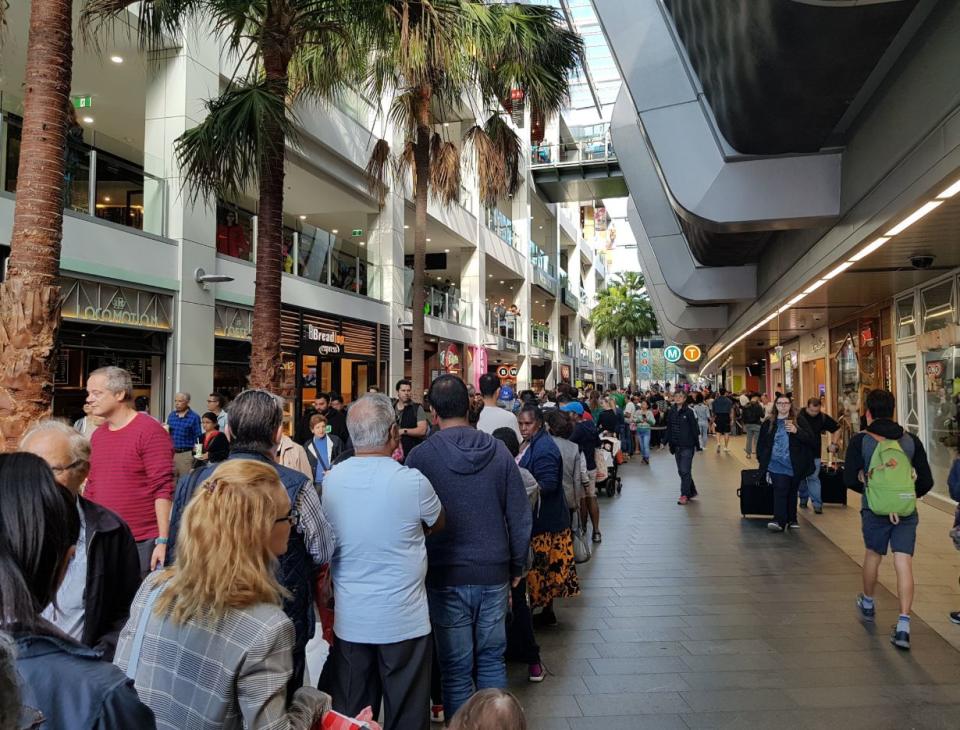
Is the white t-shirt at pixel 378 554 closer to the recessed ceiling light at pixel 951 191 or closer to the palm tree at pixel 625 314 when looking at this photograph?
the recessed ceiling light at pixel 951 191

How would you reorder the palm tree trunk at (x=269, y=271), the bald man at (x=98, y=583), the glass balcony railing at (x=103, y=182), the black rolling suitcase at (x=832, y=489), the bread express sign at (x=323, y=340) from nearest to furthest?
1. the bald man at (x=98, y=583)
2. the palm tree trunk at (x=269, y=271)
3. the glass balcony railing at (x=103, y=182)
4. the black rolling suitcase at (x=832, y=489)
5. the bread express sign at (x=323, y=340)

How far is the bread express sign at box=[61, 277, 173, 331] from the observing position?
398 inches

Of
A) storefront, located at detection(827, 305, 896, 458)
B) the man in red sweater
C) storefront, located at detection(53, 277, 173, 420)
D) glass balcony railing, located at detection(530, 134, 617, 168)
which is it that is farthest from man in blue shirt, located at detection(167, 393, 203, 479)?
glass balcony railing, located at detection(530, 134, 617, 168)

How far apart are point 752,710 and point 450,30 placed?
8665 millimetres

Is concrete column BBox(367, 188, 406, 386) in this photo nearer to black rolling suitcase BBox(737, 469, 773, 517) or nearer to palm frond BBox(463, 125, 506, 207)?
palm frond BBox(463, 125, 506, 207)

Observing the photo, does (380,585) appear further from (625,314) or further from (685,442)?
(625,314)

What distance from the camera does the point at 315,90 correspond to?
1134 centimetres

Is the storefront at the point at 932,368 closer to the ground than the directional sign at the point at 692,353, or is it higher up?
closer to the ground

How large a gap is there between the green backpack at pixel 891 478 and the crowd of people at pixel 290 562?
0.07 feet

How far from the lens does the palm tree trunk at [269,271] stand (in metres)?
8.11

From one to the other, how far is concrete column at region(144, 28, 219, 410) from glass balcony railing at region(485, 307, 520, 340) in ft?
57.0

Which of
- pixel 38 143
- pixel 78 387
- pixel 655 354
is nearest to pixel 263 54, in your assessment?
pixel 38 143

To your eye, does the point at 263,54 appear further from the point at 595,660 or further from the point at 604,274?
the point at 604,274

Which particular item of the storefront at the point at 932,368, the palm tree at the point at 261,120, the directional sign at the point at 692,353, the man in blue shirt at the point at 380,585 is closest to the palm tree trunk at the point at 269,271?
the palm tree at the point at 261,120
